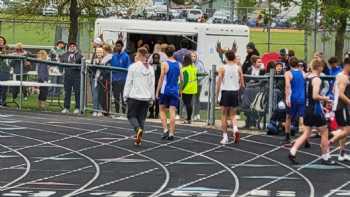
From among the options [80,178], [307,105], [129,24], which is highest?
[129,24]

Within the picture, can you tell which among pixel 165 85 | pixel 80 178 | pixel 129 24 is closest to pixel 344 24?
pixel 129 24

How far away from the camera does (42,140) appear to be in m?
16.2

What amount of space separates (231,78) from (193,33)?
11.7 metres

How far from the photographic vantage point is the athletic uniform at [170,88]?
16717mm

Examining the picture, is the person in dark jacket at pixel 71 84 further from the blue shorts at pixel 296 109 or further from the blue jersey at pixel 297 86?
the blue jersey at pixel 297 86

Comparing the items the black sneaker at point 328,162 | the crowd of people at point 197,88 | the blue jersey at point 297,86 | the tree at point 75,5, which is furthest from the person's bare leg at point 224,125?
the tree at point 75,5

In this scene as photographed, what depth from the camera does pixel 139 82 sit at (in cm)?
1562

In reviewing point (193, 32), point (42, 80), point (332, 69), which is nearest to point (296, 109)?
point (332, 69)

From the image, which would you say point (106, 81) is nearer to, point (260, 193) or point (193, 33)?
point (193, 33)

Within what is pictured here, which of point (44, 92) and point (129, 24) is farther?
point (129, 24)

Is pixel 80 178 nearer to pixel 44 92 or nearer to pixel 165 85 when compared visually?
pixel 165 85

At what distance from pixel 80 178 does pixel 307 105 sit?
14.3 feet

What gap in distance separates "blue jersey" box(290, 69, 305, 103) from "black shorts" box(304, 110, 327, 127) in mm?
2436

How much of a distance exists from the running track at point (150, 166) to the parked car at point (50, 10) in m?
16.5
